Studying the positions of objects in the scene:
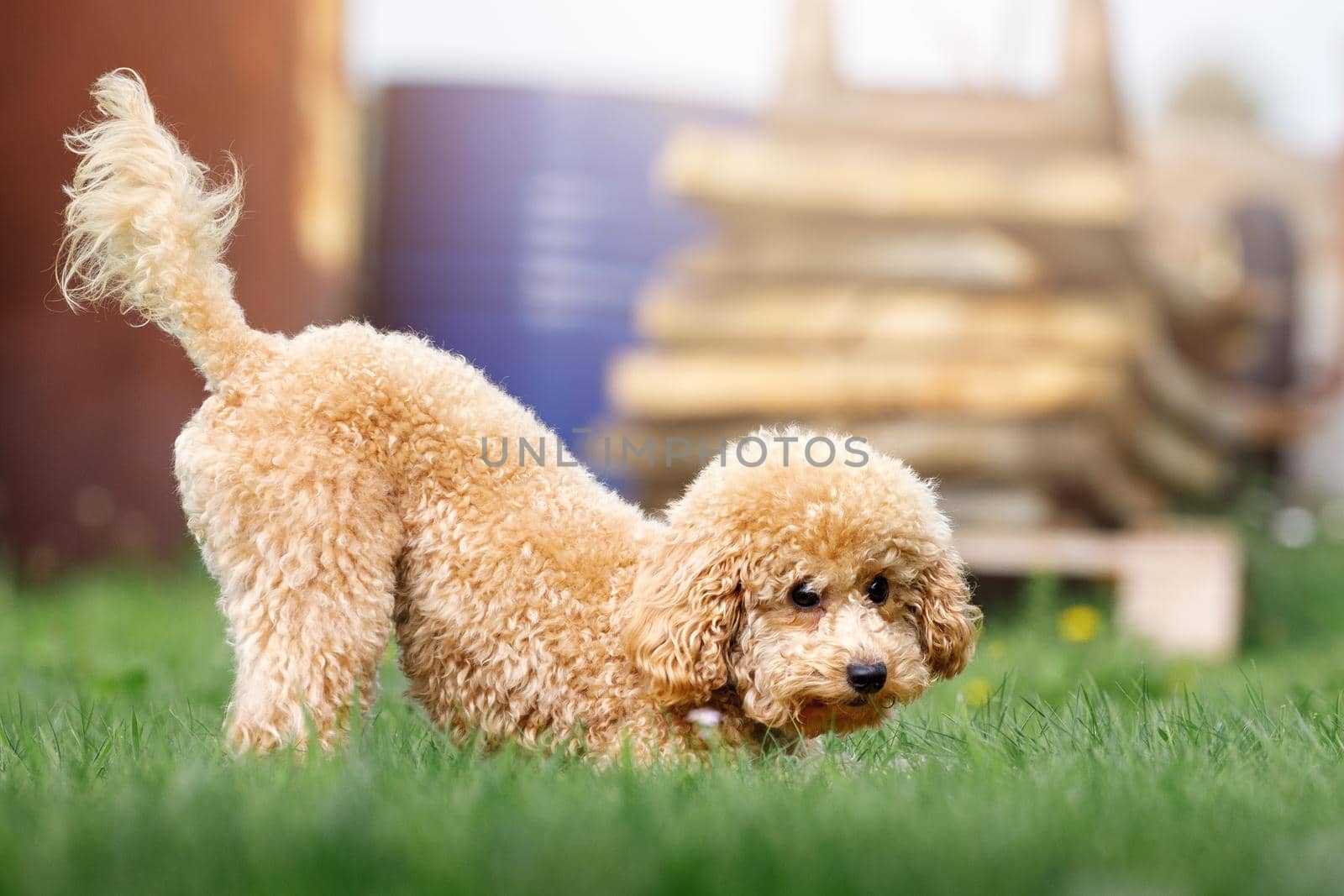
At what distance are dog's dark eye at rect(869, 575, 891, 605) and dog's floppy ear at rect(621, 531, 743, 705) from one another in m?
0.21

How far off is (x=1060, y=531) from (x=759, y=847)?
151 inches

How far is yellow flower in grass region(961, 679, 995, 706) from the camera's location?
2.83 metres

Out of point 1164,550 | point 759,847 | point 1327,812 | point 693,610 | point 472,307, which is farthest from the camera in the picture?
point 472,307

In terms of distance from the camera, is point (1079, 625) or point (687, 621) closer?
point (687, 621)

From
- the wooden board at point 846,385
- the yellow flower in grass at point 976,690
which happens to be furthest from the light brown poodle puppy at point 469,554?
the wooden board at point 846,385

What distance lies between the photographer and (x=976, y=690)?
3.00m

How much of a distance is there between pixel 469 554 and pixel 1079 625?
9.11 ft

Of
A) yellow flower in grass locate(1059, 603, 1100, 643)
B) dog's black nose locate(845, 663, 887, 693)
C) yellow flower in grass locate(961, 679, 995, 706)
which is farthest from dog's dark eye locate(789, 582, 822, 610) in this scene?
yellow flower in grass locate(1059, 603, 1100, 643)

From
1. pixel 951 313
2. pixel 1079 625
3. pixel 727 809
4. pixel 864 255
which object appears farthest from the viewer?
pixel 864 255

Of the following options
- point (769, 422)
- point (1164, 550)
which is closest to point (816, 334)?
point (769, 422)

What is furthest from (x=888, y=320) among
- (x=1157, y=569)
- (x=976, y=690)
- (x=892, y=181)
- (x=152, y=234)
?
(x=152, y=234)

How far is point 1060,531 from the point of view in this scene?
16.3 feet

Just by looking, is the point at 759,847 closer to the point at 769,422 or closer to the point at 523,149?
the point at 769,422

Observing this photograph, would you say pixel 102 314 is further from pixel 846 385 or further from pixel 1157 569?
pixel 1157 569
